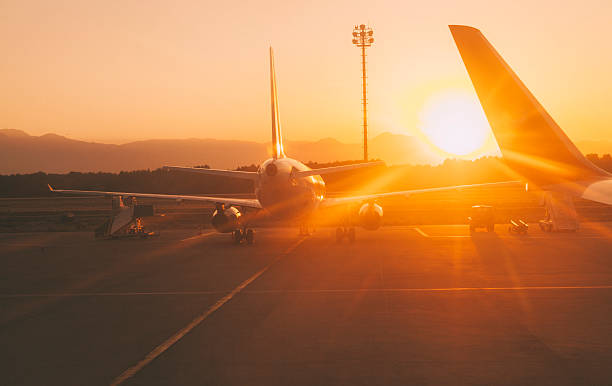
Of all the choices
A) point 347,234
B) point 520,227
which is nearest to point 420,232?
point 520,227

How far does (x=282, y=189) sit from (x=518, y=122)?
1903 cm

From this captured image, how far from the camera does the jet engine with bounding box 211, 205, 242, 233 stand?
2953cm

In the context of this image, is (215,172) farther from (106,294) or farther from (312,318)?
(312,318)

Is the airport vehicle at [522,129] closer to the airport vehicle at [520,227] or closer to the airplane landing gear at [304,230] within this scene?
the airport vehicle at [520,227]

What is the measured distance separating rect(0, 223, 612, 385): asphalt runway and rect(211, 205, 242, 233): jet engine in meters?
5.30

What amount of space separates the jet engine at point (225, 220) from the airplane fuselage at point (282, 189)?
2502 millimetres

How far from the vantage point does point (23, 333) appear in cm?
1121

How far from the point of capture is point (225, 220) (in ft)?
97.0

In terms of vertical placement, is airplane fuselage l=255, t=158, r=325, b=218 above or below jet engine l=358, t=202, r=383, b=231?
above

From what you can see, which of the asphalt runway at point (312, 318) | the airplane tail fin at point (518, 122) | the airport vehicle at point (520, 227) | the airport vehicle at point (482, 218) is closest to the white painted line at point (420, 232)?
the airport vehicle at point (482, 218)

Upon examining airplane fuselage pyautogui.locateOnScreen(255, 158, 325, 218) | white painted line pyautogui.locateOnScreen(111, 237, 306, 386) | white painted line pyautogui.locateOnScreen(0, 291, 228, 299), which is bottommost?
white painted line pyautogui.locateOnScreen(0, 291, 228, 299)

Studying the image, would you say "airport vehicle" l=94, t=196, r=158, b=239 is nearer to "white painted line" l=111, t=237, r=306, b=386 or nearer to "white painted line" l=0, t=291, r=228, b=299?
"white painted line" l=0, t=291, r=228, b=299

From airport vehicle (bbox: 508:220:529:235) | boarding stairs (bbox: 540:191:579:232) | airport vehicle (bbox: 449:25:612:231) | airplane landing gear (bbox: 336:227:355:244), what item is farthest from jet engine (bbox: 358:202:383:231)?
airport vehicle (bbox: 449:25:612:231)

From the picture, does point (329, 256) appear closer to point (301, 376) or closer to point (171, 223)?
point (301, 376)
